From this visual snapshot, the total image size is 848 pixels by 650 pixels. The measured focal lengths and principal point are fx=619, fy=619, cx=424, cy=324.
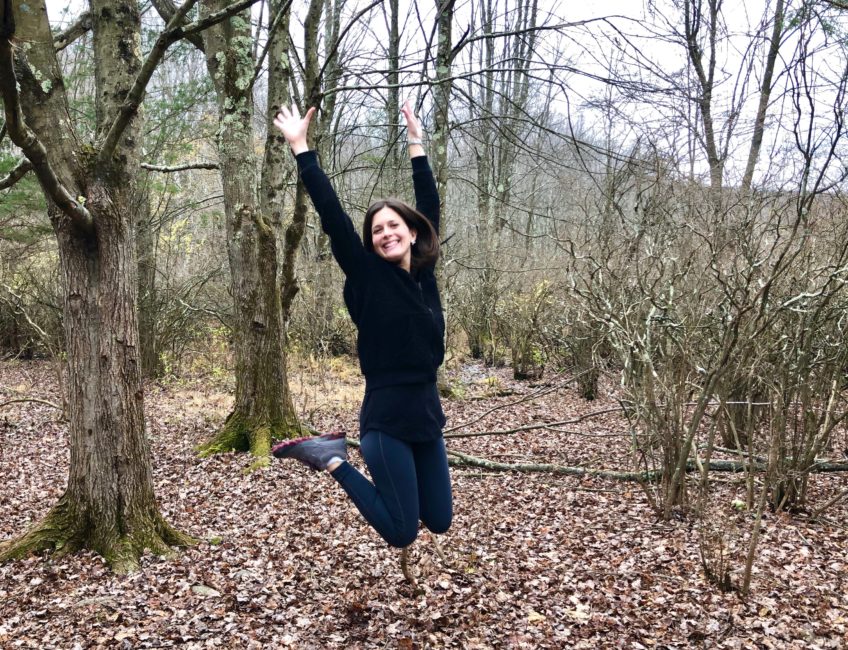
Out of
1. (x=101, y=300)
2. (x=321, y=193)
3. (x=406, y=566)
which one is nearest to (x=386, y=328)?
(x=321, y=193)

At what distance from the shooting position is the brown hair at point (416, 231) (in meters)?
2.87

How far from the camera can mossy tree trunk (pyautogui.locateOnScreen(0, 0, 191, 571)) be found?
319 centimetres

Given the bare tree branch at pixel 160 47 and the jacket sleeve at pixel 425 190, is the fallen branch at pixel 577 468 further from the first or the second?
the bare tree branch at pixel 160 47

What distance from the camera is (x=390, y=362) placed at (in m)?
2.71

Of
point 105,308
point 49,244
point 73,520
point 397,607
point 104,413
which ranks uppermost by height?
point 49,244

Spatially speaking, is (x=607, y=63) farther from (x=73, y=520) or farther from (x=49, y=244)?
(x=49, y=244)

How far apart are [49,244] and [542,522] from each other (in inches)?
461

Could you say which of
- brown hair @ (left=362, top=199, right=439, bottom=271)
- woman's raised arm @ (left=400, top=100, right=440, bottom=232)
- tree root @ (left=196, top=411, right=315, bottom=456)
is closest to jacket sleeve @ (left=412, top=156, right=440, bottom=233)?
woman's raised arm @ (left=400, top=100, right=440, bottom=232)

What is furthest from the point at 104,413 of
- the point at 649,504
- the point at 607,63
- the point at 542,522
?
the point at 607,63

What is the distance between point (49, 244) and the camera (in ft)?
40.2

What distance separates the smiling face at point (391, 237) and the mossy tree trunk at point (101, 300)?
4.59 feet

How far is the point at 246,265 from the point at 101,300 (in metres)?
2.50

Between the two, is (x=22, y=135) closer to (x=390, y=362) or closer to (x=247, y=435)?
(x=390, y=362)

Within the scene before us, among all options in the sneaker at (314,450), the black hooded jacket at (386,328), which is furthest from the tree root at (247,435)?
the black hooded jacket at (386,328)
